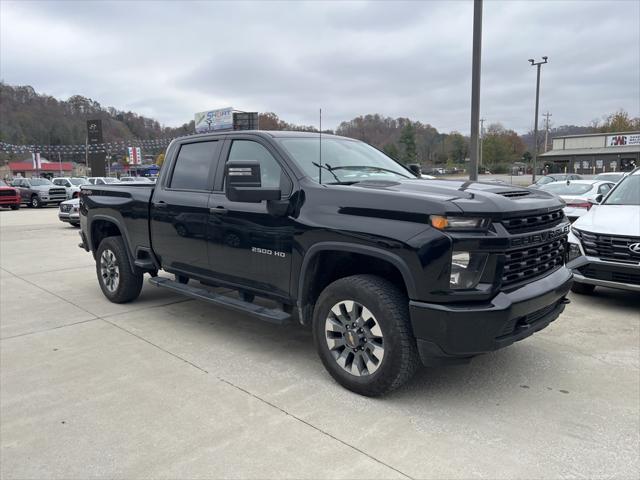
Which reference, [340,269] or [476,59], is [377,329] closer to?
A: [340,269]

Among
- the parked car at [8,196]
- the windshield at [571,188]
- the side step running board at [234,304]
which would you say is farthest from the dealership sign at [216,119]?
the side step running board at [234,304]

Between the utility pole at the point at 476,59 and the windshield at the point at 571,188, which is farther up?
the utility pole at the point at 476,59

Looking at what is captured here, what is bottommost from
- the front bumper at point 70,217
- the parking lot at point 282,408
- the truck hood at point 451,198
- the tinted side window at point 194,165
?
the parking lot at point 282,408

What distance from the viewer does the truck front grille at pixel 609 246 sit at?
5738 millimetres

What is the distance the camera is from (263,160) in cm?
444

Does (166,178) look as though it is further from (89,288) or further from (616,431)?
(616,431)

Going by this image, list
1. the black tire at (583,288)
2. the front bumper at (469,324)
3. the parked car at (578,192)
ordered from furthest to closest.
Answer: the parked car at (578,192)
the black tire at (583,288)
the front bumper at (469,324)

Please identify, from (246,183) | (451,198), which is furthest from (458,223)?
(246,183)

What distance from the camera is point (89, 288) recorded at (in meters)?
7.26

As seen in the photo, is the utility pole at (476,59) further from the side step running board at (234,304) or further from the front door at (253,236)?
the side step running board at (234,304)

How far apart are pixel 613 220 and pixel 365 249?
4300mm

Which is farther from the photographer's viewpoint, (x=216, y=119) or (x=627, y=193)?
(x=216, y=119)

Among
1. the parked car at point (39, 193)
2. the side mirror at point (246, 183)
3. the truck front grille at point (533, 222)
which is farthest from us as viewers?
the parked car at point (39, 193)

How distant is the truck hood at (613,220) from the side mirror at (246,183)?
14.0ft
